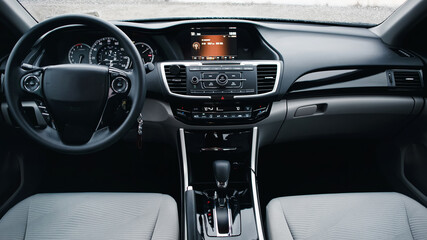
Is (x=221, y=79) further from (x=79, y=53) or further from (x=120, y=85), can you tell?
(x=79, y=53)

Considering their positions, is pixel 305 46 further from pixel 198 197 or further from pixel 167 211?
pixel 167 211

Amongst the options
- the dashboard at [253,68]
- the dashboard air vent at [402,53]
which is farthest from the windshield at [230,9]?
the dashboard air vent at [402,53]

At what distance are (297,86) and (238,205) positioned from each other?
720 millimetres

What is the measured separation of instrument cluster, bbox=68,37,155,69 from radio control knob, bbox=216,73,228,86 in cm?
41

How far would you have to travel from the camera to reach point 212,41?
1.85m

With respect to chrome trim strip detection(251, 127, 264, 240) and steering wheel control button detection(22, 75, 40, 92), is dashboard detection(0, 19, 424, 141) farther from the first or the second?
A: steering wheel control button detection(22, 75, 40, 92)

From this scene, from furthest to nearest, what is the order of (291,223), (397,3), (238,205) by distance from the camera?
(397,3) → (238,205) → (291,223)

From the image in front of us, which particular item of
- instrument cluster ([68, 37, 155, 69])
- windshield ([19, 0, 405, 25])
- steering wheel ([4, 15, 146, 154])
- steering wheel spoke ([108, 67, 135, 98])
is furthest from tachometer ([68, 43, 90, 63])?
steering wheel spoke ([108, 67, 135, 98])

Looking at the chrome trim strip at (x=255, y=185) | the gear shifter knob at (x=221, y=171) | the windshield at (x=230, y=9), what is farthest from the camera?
the windshield at (x=230, y=9)

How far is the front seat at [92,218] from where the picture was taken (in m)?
1.38

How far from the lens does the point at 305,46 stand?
6.18 ft

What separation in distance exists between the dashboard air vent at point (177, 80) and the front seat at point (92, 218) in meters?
0.54

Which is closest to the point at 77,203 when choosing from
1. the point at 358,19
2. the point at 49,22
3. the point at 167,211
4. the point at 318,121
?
the point at 167,211

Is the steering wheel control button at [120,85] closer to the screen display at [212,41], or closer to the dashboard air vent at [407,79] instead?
the screen display at [212,41]
